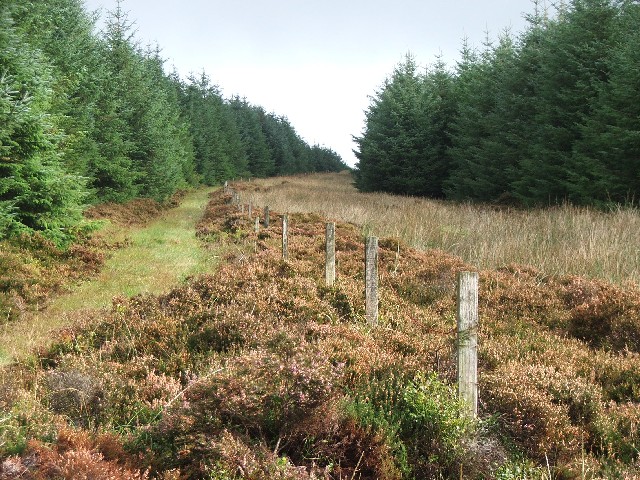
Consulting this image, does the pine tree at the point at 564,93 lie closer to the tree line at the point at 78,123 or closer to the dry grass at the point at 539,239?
the dry grass at the point at 539,239

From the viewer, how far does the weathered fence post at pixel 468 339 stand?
4074 millimetres

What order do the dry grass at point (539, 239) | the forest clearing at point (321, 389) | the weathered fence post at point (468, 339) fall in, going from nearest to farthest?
1. the forest clearing at point (321, 389)
2. the weathered fence post at point (468, 339)
3. the dry grass at point (539, 239)

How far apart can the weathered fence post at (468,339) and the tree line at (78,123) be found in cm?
882

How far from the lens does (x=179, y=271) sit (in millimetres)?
12375

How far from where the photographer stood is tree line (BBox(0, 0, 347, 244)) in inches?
408

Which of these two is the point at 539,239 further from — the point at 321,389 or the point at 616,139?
the point at 321,389

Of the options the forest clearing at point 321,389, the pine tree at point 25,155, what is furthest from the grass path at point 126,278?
the pine tree at point 25,155

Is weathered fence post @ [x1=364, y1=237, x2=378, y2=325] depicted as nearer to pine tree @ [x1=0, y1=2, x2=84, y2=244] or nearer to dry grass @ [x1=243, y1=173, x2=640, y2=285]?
dry grass @ [x1=243, y1=173, x2=640, y2=285]

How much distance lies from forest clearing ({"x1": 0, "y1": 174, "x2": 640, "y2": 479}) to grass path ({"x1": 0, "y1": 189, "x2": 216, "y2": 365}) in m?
1.19

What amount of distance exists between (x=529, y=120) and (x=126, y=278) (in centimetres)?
2063

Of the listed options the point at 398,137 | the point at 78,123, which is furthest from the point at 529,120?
the point at 78,123

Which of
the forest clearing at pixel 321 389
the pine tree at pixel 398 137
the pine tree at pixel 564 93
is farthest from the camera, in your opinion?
the pine tree at pixel 398 137

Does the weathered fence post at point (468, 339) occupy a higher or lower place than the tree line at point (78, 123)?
lower

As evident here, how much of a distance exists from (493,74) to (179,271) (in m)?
24.8
